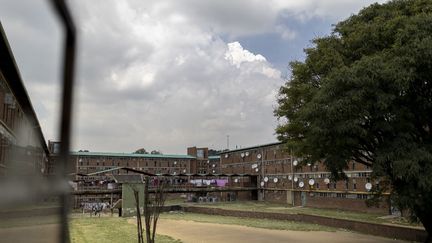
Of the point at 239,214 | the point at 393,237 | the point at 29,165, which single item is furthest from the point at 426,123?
the point at 239,214

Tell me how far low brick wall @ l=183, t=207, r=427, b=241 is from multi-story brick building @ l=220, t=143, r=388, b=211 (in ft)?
13.9

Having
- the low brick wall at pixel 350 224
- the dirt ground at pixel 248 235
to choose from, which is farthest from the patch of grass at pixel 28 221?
the low brick wall at pixel 350 224

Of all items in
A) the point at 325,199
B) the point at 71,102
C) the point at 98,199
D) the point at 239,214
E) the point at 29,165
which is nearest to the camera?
the point at 71,102

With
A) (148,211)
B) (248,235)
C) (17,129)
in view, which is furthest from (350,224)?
(17,129)

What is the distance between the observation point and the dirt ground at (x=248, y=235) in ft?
81.7

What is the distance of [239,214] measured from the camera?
41062 millimetres

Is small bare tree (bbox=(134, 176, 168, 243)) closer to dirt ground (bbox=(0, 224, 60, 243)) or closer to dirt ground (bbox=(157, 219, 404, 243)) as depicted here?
dirt ground (bbox=(157, 219, 404, 243))

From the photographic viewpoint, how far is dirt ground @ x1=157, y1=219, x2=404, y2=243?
2489 cm

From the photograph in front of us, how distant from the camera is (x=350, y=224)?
96.4 feet

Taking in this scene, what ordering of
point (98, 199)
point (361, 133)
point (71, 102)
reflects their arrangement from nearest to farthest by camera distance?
1. point (71, 102)
2. point (361, 133)
3. point (98, 199)

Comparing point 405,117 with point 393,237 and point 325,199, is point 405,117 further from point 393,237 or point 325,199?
point 325,199

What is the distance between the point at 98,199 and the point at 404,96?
52.2 meters

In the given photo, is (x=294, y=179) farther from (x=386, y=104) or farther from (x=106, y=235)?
(x=386, y=104)

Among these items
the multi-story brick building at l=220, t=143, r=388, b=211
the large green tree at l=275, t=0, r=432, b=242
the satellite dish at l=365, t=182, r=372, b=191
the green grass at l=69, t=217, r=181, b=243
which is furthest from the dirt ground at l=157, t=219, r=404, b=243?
the satellite dish at l=365, t=182, r=372, b=191
